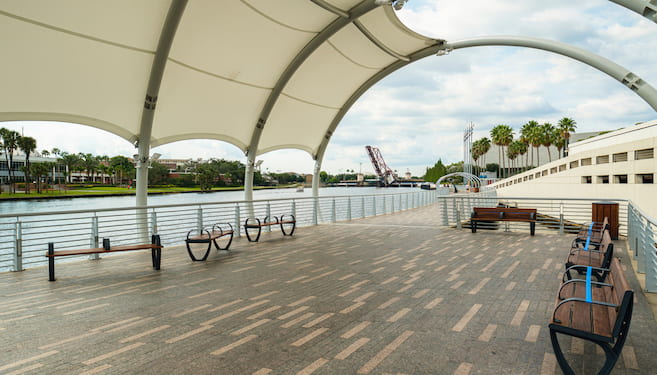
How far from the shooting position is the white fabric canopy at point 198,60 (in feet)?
25.8

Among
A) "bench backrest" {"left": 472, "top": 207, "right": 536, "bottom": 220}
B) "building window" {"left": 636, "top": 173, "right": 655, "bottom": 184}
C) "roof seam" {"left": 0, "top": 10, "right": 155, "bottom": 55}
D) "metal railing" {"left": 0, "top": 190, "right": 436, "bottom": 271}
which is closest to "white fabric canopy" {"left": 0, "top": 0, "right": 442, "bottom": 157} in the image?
"roof seam" {"left": 0, "top": 10, "right": 155, "bottom": 55}

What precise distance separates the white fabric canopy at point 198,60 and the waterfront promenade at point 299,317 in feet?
15.0

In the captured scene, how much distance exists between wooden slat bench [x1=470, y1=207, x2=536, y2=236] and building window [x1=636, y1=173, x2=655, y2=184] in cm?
1393

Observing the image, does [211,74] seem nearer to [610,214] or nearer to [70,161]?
[610,214]

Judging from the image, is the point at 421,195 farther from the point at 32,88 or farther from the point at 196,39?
the point at 32,88

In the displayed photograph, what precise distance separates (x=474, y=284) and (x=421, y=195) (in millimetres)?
20760

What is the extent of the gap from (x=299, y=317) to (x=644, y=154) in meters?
22.9

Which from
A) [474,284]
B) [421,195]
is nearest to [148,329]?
[474,284]

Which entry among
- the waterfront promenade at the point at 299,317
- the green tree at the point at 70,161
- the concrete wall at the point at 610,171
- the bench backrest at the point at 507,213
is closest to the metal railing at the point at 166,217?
the waterfront promenade at the point at 299,317

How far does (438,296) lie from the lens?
191 inches

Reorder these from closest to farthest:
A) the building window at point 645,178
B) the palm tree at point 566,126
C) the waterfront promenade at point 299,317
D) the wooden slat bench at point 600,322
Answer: the wooden slat bench at point 600,322, the waterfront promenade at point 299,317, the building window at point 645,178, the palm tree at point 566,126

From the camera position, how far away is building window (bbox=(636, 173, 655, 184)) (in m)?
19.0

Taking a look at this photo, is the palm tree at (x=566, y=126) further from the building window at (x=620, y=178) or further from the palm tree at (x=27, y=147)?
the palm tree at (x=27, y=147)

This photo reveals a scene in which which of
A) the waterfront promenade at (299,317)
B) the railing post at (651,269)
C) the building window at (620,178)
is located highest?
the building window at (620,178)
